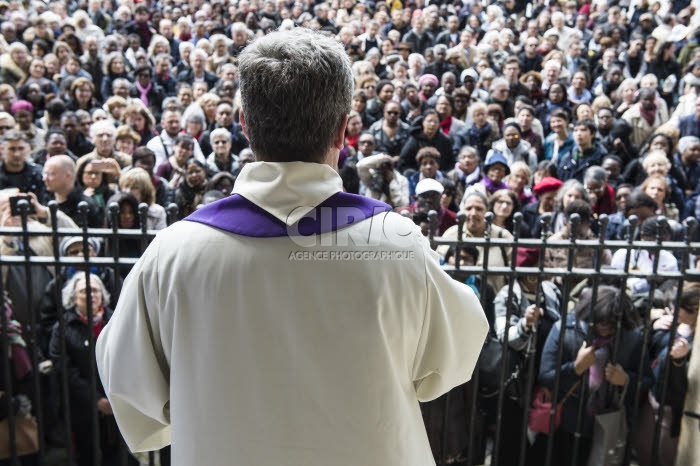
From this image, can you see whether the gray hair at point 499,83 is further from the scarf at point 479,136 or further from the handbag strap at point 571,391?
the handbag strap at point 571,391

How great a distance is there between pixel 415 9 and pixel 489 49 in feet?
11.5

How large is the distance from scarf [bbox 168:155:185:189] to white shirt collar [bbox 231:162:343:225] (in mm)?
4916

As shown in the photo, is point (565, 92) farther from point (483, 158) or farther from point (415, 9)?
point (415, 9)

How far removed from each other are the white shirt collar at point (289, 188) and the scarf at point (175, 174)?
4916mm

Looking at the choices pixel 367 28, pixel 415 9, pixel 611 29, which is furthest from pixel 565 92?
pixel 415 9

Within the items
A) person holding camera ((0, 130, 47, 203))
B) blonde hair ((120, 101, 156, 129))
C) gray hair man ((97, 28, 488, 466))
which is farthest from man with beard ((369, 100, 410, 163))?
gray hair man ((97, 28, 488, 466))

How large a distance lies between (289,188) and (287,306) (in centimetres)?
24

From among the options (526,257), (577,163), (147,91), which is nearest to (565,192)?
(526,257)

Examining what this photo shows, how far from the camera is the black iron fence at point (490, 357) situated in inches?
115

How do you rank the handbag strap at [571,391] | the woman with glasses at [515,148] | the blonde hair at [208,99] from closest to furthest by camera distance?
the handbag strap at [571,391] → the woman with glasses at [515,148] → the blonde hair at [208,99]

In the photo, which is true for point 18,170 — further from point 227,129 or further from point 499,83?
point 499,83

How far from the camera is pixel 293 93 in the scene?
146 cm

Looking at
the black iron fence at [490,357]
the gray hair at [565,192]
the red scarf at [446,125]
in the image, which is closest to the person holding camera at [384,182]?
the gray hair at [565,192]

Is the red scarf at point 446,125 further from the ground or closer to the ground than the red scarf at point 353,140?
further from the ground
